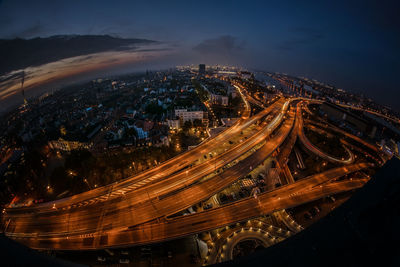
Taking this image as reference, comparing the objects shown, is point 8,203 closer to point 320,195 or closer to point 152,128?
point 152,128

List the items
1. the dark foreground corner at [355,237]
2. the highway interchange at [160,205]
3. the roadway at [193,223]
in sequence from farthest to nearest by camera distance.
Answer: the highway interchange at [160,205], the roadway at [193,223], the dark foreground corner at [355,237]

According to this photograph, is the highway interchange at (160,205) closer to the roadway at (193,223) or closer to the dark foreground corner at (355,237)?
the roadway at (193,223)

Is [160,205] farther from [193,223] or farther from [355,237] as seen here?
[355,237]

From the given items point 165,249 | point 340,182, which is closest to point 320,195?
point 340,182

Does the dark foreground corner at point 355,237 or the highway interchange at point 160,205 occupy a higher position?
the dark foreground corner at point 355,237

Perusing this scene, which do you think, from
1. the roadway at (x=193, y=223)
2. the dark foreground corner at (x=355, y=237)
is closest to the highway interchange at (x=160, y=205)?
the roadway at (x=193, y=223)

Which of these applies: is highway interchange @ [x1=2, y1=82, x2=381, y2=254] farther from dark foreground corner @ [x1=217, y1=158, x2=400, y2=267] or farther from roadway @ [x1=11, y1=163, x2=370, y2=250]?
dark foreground corner @ [x1=217, y1=158, x2=400, y2=267]

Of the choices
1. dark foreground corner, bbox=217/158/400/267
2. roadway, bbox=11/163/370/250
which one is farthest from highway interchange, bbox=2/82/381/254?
dark foreground corner, bbox=217/158/400/267

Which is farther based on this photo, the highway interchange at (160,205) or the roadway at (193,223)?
the highway interchange at (160,205)
